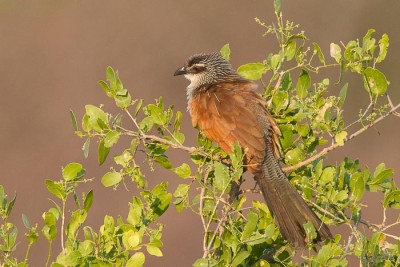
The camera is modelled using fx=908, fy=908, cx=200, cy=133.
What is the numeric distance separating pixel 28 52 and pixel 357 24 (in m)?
4.59

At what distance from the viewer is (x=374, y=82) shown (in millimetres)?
3148

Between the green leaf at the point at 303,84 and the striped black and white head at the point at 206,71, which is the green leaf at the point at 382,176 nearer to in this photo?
the green leaf at the point at 303,84

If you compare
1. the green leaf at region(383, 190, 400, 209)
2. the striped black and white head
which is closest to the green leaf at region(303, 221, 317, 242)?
the green leaf at region(383, 190, 400, 209)

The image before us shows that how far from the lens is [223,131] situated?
155 inches

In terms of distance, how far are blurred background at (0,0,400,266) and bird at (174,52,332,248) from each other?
4.65 meters

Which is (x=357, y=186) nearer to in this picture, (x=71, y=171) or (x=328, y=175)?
(x=328, y=175)

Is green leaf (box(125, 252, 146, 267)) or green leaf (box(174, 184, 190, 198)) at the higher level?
green leaf (box(174, 184, 190, 198))

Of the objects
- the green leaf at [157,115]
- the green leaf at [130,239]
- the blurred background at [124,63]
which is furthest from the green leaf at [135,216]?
the blurred background at [124,63]

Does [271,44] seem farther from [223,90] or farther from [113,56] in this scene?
[223,90]

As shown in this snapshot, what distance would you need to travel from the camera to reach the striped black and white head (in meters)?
4.63

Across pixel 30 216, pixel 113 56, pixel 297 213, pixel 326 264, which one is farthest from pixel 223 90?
pixel 113 56

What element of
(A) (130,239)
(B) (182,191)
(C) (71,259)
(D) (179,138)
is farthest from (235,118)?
(C) (71,259)

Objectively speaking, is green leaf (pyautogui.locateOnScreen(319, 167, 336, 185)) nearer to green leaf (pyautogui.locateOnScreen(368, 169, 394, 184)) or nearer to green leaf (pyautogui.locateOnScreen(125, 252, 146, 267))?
green leaf (pyautogui.locateOnScreen(368, 169, 394, 184))

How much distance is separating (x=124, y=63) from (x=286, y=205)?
8518 millimetres
